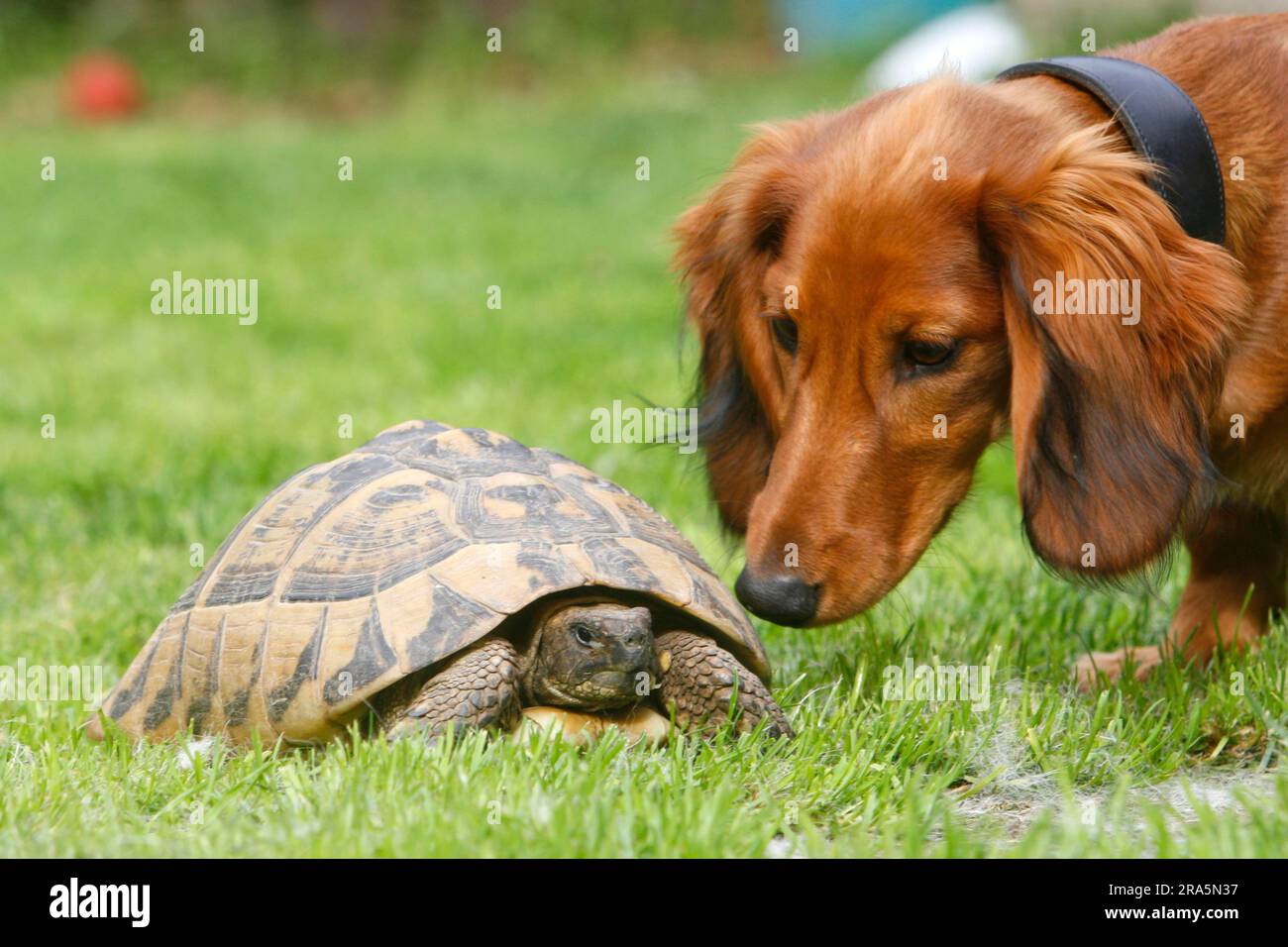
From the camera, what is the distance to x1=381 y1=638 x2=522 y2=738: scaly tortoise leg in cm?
307

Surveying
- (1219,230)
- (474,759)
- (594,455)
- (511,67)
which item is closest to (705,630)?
(474,759)

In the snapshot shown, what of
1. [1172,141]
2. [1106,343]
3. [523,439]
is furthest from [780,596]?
[523,439]

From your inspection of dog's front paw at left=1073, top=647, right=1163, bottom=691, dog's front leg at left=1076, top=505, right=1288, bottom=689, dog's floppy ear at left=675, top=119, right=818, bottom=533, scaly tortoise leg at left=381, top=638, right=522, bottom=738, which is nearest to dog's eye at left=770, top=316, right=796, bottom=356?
dog's floppy ear at left=675, top=119, right=818, bottom=533

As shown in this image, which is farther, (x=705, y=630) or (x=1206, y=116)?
(x=705, y=630)

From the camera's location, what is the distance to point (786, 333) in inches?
127

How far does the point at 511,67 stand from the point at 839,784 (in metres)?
16.2

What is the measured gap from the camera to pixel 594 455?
5.82 metres

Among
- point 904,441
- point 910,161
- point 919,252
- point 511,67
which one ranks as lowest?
point 904,441

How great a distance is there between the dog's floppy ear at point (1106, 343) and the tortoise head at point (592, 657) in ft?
2.88

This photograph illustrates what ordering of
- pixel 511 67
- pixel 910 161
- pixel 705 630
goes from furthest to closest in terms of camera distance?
pixel 511 67 → pixel 705 630 → pixel 910 161

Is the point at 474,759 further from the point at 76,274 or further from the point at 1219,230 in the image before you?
the point at 76,274

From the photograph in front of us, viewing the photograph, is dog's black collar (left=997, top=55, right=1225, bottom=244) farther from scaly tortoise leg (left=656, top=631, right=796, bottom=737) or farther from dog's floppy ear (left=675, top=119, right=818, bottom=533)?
scaly tortoise leg (left=656, top=631, right=796, bottom=737)

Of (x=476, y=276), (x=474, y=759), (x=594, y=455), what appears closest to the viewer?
(x=474, y=759)

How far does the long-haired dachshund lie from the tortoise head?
320 millimetres
